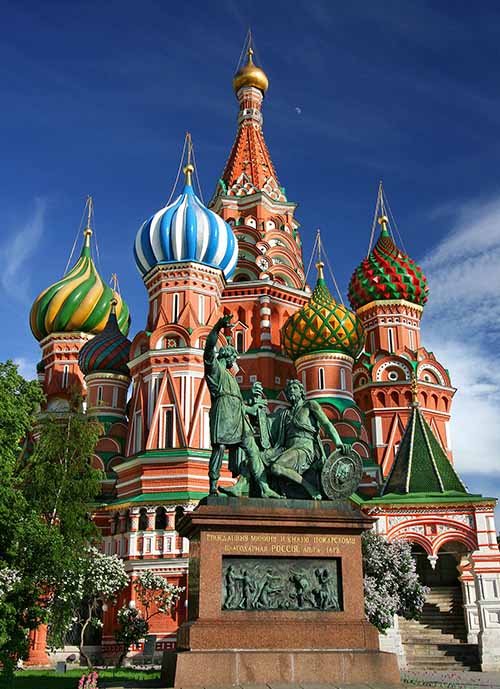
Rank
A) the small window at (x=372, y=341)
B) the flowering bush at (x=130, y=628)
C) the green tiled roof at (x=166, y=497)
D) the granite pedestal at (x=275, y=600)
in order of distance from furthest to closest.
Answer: the small window at (x=372, y=341) → the green tiled roof at (x=166, y=497) → the flowering bush at (x=130, y=628) → the granite pedestal at (x=275, y=600)

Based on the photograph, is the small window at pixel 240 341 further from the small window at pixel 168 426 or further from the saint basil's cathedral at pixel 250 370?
the small window at pixel 168 426

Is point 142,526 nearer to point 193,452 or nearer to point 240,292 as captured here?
point 193,452

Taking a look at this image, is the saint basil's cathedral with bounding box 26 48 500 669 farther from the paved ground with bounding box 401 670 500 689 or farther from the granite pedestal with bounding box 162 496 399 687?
the granite pedestal with bounding box 162 496 399 687

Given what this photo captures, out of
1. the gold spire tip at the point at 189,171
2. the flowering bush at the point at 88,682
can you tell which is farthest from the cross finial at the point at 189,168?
the flowering bush at the point at 88,682

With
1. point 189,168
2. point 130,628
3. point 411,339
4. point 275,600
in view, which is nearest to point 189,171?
point 189,168

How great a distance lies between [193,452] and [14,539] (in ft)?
37.4

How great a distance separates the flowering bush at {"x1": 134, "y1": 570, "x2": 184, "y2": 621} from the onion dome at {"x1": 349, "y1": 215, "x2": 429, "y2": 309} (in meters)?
19.6

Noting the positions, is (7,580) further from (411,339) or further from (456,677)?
(411,339)

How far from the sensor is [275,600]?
1023 centimetres

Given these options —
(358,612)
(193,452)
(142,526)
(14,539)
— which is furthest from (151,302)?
(358,612)

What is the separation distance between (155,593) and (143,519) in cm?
322

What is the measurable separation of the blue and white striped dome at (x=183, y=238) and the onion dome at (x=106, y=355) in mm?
3975

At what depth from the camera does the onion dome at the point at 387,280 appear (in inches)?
1519

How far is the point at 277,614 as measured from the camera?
1012 centimetres
